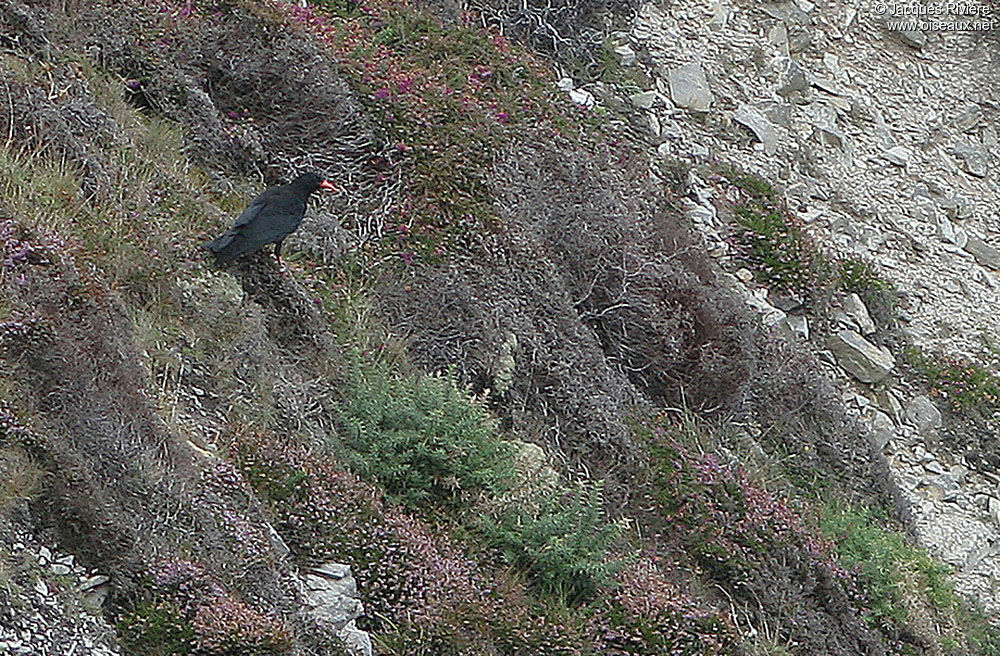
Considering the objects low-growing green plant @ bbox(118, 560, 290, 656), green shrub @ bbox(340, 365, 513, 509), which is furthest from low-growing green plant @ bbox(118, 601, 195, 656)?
green shrub @ bbox(340, 365, 513, 509)

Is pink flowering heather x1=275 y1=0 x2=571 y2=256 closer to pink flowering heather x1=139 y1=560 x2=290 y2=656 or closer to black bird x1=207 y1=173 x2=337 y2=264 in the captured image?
black bird x1=207 y1=173 x2=337 y2=264

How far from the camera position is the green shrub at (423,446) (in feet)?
23.7

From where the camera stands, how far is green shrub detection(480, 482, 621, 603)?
280 inches

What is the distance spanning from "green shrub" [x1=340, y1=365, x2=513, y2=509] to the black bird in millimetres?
1008

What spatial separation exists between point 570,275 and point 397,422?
319cm

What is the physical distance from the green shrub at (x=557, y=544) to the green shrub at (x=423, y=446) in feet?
0.79

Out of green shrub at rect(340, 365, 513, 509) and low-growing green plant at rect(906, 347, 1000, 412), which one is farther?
low-growing green plant at rect(906, 347, 1000, 412)

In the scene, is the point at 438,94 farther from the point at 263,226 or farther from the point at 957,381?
the point at 957,381

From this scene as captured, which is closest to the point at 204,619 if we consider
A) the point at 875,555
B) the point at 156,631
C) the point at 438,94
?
the point at 156,631

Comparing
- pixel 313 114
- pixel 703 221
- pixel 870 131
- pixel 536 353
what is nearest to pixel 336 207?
pixel 313 114

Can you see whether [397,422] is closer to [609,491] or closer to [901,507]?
[609,491]

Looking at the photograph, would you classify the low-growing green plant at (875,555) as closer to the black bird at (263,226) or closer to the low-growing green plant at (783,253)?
the low-growing green plant at (783,253)

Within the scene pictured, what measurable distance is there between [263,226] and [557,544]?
2443mm

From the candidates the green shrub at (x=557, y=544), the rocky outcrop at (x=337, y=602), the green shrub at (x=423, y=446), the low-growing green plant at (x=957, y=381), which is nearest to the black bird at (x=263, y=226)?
the green shrub at (x=423, y=446)
